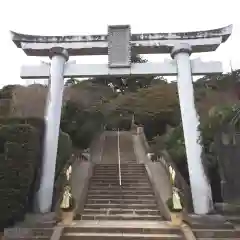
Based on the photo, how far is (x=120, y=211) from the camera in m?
12.5

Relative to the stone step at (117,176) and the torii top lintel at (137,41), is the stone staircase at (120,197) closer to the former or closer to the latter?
the stone step at (117,176)

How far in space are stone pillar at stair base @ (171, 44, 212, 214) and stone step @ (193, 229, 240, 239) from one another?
198cm

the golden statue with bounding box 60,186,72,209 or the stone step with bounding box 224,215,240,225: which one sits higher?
the golden statue with bounding box 60,186,72,209

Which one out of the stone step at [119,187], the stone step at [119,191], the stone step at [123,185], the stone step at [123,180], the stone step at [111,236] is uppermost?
the stone step at [123,180]

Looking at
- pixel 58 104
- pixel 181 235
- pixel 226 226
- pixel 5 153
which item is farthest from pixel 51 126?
pixel 226 226

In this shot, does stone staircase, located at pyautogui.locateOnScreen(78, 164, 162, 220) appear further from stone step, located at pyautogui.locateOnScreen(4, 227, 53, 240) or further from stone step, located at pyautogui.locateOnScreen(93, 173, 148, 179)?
stone step, located at pyautogui.locateOnScreen(4, 227, 53, 240)

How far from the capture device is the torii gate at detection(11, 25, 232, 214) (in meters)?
13.5

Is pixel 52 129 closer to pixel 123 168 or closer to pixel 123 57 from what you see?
pixel 123 57

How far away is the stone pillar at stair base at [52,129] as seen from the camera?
12.3 metres

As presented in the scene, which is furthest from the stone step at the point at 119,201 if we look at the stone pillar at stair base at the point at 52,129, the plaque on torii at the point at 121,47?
the plaque on torii at the point at 121,47

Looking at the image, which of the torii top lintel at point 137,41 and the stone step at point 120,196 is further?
the torii top lintel at point 137,41

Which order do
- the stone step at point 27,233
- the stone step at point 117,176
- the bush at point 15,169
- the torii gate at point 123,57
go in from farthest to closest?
1. the stone step at point 117,176
2. the torii gate at point 123,57
3. the bush at point 15,169
4. the stone step at point 27,233

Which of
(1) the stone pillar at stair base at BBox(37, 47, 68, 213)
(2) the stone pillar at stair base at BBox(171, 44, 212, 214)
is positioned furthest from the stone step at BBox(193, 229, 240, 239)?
(1) the stone pillar at stair base at BBox(37, 47, 68, 213)

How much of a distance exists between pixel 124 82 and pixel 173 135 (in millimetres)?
21698
